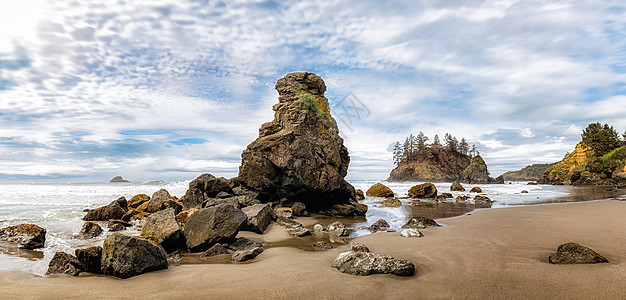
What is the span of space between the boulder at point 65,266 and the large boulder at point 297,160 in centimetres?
1044

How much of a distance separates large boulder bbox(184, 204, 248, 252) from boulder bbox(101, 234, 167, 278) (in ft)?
6.71

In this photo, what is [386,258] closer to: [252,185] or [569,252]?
[569,252]

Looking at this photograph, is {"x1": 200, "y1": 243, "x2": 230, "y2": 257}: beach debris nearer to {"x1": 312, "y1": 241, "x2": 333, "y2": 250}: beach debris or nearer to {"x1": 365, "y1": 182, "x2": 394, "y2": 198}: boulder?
{"x1": 312, "y1": 241, "x2": 333, "y2": 250}: beach debris

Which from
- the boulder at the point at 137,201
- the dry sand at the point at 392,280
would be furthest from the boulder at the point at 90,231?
the boulder at the point at 137,201

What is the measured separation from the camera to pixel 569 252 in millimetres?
5113

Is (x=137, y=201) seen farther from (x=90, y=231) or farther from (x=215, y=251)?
(x=215, y=251)

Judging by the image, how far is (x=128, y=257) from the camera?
17.1ft

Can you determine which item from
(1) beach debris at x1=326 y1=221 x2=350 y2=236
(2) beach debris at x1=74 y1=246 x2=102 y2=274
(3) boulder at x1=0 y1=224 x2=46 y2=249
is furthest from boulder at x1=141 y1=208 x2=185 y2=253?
(1) beach debris at x1=326 y1=221 x2=350 y2=236

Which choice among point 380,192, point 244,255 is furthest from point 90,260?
point 380,192

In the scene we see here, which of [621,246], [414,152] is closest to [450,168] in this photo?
[414,152]

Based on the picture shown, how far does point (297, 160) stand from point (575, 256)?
1177 centimetres

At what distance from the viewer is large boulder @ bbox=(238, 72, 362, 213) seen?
1554cm

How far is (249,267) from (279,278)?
1.21 m

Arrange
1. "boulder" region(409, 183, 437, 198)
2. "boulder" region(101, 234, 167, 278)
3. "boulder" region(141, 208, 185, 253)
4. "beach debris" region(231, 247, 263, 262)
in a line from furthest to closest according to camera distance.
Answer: "boulder" region(409, 183, 437, 198) → "boulder" region(141, 208, 185, 253) → "beach debris" region(231, 247, 263, 262) → "boulder" region(101, 234, 167, 278)
